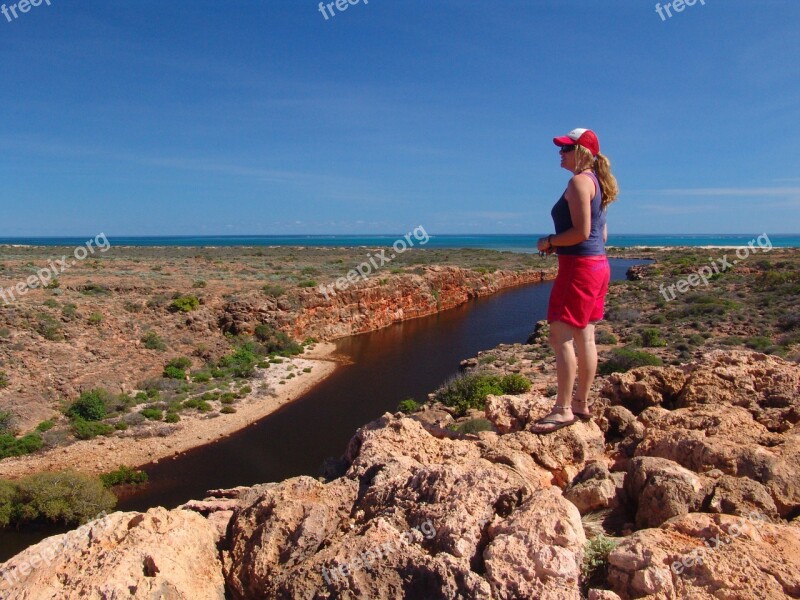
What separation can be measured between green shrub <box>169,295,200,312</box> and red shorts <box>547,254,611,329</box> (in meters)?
25.6

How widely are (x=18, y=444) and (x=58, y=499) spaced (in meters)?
4.44

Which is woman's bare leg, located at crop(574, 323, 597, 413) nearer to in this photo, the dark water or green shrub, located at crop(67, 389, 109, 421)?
the dark water

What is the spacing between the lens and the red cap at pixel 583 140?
14.1 feet

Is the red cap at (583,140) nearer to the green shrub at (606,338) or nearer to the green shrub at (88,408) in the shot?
the green shrub at (88,408)

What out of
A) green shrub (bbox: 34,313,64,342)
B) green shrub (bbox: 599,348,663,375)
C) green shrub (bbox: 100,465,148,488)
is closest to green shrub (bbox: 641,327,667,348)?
green shrub (bbox: 599,348,663,375)

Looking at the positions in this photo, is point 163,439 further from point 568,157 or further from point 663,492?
point 663,492

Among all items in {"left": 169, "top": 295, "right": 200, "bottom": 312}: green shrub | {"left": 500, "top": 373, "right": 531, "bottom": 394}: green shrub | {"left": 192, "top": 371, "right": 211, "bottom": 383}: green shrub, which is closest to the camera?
{"left": 500, "top": 373, "right": 531, "bottom": 394}: green shrub

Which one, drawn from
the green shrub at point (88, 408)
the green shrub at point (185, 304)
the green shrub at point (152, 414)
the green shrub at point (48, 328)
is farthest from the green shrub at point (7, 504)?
the green shrub at point (185, 304)

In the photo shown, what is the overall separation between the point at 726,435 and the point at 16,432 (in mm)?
18798

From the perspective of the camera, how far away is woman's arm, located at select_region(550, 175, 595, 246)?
4.09 meters

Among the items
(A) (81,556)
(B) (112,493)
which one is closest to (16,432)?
(B) (112,493)

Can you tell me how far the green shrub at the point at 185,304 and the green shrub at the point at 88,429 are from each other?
1036 centimetres

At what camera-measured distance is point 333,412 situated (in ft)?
65.3

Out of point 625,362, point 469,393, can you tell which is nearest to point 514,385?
point 469,393
